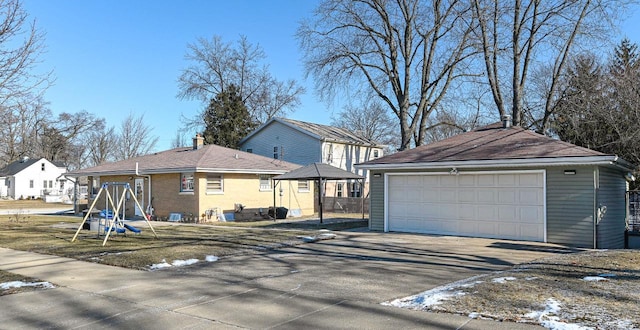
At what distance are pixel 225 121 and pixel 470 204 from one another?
97.7 feet

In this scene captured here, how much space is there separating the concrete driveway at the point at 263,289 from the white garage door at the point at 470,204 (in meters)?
1.83

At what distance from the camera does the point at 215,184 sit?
22547 millimetres

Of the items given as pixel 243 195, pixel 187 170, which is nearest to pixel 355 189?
pixel 243 195

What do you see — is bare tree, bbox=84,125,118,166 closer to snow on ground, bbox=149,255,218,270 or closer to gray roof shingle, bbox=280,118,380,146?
gray roof shingle, bbox=280,118,380,146

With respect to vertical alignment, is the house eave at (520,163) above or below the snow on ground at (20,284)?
above

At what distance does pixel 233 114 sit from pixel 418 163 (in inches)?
1126

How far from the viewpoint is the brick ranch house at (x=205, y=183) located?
22.0m

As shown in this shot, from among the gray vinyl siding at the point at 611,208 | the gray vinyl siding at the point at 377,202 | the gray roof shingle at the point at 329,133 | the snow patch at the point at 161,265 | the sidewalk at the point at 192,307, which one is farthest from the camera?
the gray roof shingle at the point at 329,133

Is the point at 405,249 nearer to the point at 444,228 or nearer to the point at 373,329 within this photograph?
the point at 444,228

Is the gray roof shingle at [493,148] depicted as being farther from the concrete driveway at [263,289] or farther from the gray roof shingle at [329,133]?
the gray roof shingle at [329,133]

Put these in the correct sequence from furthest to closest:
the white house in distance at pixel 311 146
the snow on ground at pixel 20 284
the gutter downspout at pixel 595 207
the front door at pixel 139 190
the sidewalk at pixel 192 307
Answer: the white house in distance at pixel 311 146, the front door at pixel 139 190, the gutter downspout at pixel 595 207, the snow on ground at pixel 20 284, the sidewalk at pixel 192 307

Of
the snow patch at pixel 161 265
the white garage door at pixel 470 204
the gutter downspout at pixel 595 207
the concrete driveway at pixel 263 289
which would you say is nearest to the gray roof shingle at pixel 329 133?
the white garage door at pixel 470 204

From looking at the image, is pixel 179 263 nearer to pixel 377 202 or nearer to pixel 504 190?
pixel 377 202

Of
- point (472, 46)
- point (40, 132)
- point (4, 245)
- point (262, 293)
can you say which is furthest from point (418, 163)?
point (40, 132)
